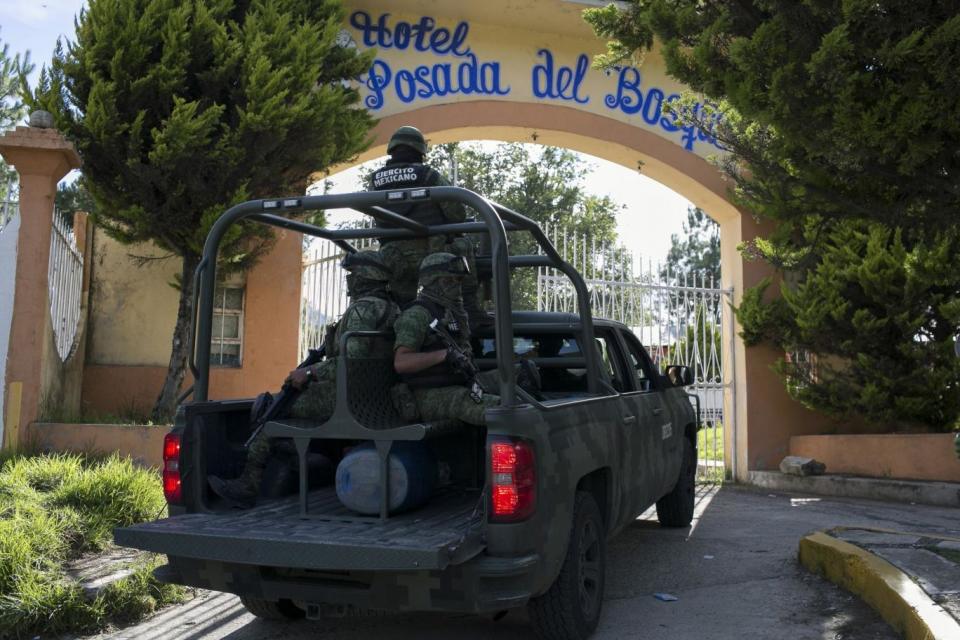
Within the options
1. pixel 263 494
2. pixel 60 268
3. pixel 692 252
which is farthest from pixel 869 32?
pixel 692 252

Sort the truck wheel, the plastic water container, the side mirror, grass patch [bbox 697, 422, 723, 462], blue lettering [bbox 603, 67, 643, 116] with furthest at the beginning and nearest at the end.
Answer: grass patch [bbox 697, 422, 723, 462] → blue lettering [bbox 603, 67, 643, 116] → the side mirror → the truck wheel → the plastic water container

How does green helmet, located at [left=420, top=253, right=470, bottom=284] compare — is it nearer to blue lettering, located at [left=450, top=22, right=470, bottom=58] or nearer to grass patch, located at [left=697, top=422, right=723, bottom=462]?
blue lettering, located at [left=450, top=22, right=470, bottom=58]

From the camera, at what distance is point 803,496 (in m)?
9.13

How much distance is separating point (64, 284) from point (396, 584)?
19.3 feet

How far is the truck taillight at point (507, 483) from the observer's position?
3258 millimetres

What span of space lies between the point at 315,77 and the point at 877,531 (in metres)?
5.82

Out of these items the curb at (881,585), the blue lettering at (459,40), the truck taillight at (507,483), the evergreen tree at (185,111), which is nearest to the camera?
the truck taillight at (507,483)

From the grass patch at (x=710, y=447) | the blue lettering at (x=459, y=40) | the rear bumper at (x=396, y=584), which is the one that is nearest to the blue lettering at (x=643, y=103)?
the blue lettering at (x=459, y=40)

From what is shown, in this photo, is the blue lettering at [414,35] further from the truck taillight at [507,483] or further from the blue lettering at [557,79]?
the truck taillight at [507,483]

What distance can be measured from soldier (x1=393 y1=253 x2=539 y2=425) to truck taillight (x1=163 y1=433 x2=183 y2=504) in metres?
1.08

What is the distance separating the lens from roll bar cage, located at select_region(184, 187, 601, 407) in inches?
136

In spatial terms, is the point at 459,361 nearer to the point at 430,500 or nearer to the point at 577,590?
the point at 430,500

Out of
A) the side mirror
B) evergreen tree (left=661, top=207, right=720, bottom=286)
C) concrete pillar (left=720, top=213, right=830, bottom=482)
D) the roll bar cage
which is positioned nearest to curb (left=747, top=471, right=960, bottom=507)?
concrete pillar (left=720, top=213, right=830, bottom=482)

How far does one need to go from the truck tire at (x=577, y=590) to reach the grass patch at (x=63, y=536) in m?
2.21
